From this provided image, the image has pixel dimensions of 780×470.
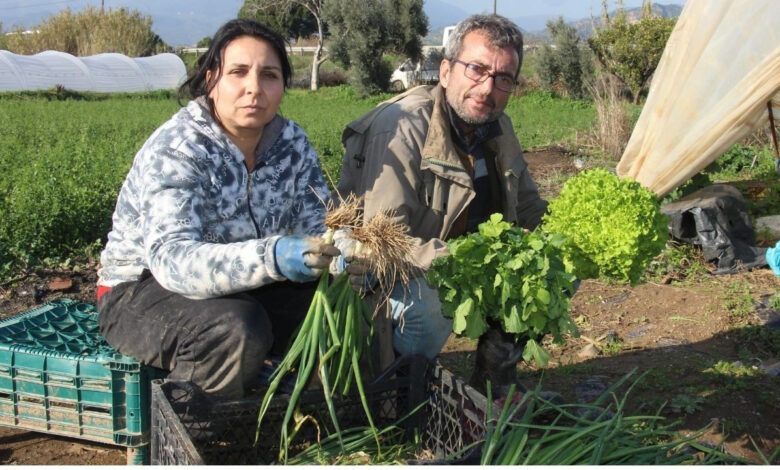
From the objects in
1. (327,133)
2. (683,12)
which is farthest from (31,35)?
(683,12)

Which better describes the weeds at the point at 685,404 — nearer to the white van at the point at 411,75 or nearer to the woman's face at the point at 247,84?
the woman's face at the point at 247,84

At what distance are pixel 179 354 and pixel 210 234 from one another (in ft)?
1.41

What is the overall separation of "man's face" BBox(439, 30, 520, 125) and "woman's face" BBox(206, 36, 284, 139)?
83cm

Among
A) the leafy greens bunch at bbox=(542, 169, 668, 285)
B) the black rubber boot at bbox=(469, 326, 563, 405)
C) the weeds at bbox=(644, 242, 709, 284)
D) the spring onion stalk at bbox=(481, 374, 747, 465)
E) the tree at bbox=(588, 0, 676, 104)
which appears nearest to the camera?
the spring onion stalk at bbox=(481, 374, 747, 465)

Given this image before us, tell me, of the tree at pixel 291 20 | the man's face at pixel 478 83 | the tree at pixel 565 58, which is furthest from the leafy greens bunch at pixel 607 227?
the tree at pixel 291 20

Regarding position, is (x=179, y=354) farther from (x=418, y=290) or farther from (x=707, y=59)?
(x=707, y=59)

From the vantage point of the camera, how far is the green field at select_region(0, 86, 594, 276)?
5.62 meters

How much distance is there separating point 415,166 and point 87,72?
29.0 m

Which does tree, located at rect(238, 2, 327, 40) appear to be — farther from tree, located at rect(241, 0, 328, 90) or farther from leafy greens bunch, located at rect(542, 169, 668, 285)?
leafy greens bunch, located at rect(542, 169, 668, 285)

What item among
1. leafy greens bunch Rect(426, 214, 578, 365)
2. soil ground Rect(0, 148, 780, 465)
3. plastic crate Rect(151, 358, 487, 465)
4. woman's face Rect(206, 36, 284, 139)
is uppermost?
woman's face Rect(206, 36, 284, 139)

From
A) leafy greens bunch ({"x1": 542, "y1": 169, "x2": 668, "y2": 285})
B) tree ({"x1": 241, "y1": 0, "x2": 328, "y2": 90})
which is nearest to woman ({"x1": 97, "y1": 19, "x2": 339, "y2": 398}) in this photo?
leafy greens bunch ({"x1": 542, "y1": 169, "x2": 668, "y2": 285})

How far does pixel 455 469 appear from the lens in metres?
1.91

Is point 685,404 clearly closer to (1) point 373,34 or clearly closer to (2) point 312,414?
(2) point 312,414

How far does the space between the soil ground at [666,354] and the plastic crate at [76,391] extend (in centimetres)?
33
